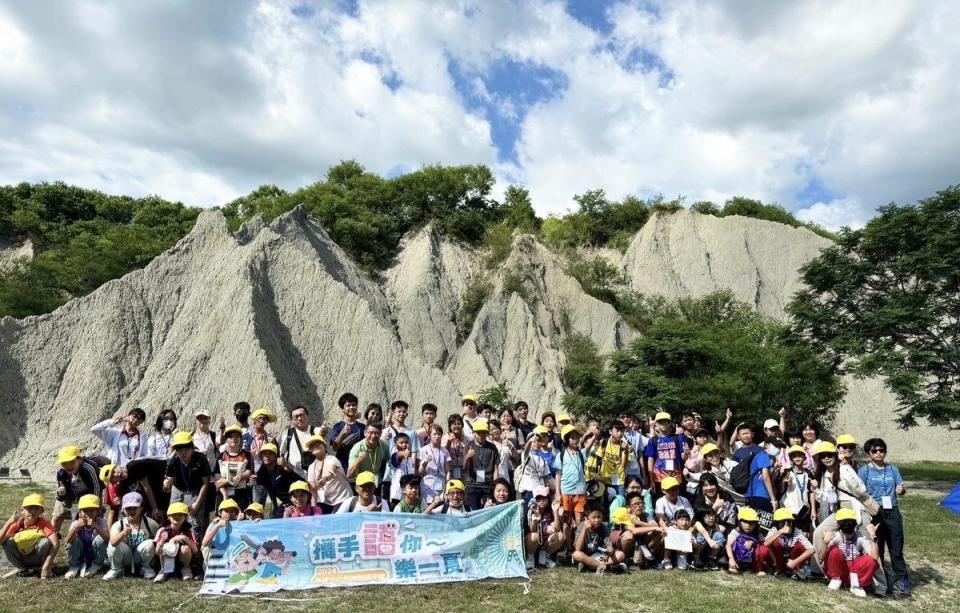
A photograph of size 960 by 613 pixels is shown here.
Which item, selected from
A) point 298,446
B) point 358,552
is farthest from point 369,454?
point 358,552

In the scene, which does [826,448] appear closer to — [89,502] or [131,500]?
[131,500]

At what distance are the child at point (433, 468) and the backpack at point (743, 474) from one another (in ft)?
12.4

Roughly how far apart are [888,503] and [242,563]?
7.44 metres

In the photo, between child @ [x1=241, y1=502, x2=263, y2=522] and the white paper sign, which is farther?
the white paper sign

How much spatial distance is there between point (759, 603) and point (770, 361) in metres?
18.2

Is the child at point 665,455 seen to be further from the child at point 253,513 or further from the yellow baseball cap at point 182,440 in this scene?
the yellow baseball cap at point 182,440

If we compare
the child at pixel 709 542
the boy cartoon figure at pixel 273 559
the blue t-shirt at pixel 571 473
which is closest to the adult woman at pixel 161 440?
the boy cartoon figure at pixel 273 559

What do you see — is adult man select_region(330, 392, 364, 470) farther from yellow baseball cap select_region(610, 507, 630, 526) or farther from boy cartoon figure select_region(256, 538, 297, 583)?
yellow baseball cap select_region(610, 507, 630, 526)

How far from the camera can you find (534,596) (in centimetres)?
681

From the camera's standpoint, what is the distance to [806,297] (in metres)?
21.0

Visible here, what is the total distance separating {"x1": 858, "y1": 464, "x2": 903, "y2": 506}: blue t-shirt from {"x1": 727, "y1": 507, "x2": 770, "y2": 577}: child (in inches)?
53.7

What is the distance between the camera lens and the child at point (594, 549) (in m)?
7.77

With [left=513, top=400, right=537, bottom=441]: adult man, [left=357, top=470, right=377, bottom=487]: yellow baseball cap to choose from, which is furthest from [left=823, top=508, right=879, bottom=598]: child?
[left=357, top=470, right=377, bottom=487]: yellow baseball cap

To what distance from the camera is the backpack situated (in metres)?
8.41
